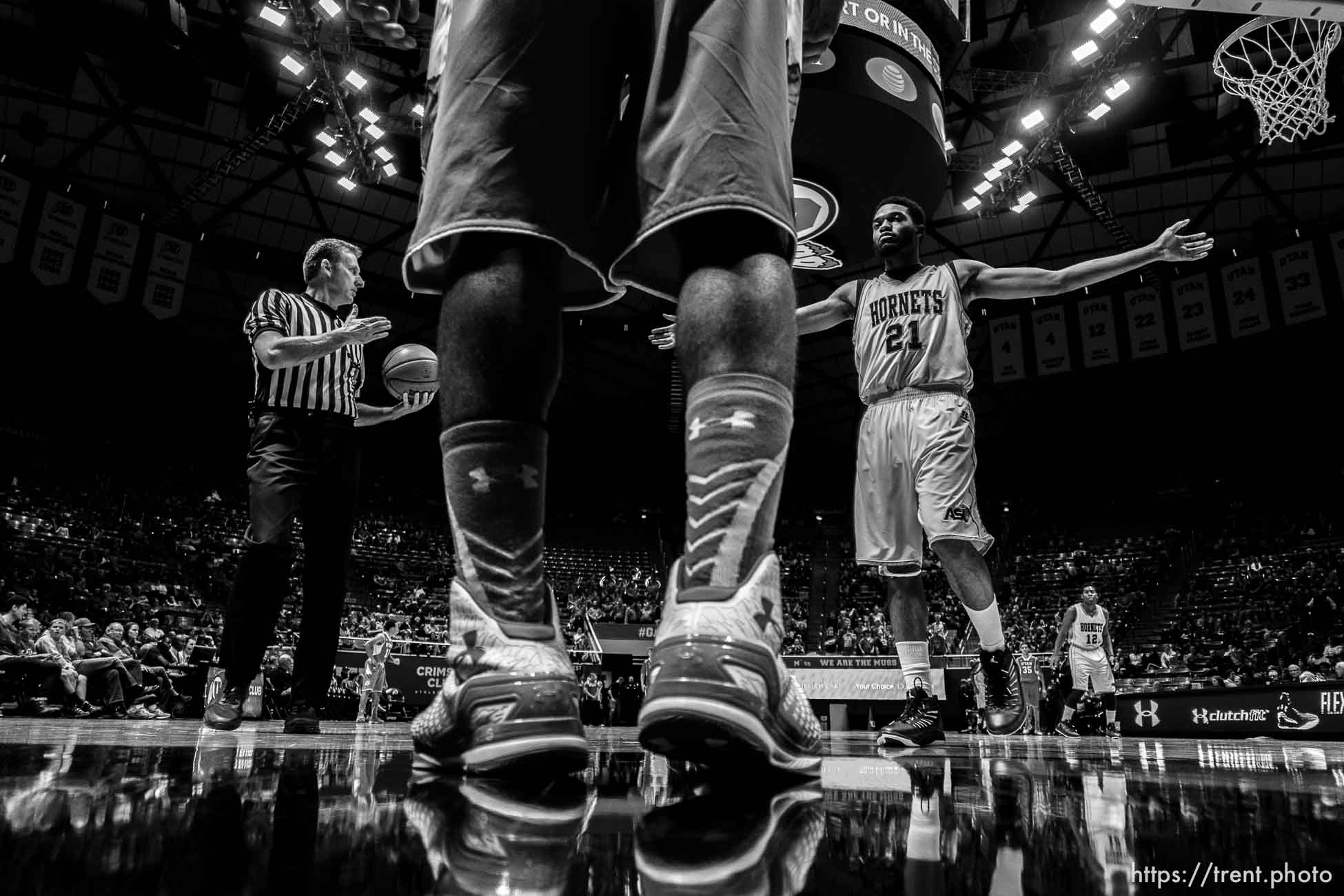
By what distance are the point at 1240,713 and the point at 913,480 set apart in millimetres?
6862

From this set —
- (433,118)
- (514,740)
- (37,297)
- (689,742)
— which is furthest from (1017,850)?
(37,297)

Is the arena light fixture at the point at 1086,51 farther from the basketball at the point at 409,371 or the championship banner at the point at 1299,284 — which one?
the basketball at the point at 409,371

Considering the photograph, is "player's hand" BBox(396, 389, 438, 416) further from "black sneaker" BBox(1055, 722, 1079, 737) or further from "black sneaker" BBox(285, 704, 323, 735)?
"black sneaker" BBox(1055, 722, 1079, 737)

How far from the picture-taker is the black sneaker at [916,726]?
2348 millimetres

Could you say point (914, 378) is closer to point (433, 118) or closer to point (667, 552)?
point (433, 118)

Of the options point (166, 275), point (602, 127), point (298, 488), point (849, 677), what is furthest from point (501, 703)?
point (166, 275)

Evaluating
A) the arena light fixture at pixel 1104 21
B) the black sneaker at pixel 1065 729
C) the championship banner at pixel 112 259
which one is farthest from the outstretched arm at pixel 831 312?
A: the championship banner at pixel 112 259

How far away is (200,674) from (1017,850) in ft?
27.4

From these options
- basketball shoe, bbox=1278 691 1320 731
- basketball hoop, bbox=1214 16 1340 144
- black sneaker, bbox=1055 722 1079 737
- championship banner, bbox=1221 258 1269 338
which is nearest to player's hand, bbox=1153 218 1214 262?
basketball hoop, bbox=1214 16 1340 144

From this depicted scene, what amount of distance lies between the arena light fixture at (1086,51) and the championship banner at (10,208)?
1259 centimetres

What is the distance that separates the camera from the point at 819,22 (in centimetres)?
134

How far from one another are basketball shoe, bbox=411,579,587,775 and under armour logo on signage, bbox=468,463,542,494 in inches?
4.0

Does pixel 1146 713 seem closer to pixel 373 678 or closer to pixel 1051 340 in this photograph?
pixel 1051 340

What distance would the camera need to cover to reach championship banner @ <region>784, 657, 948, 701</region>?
376 inches
